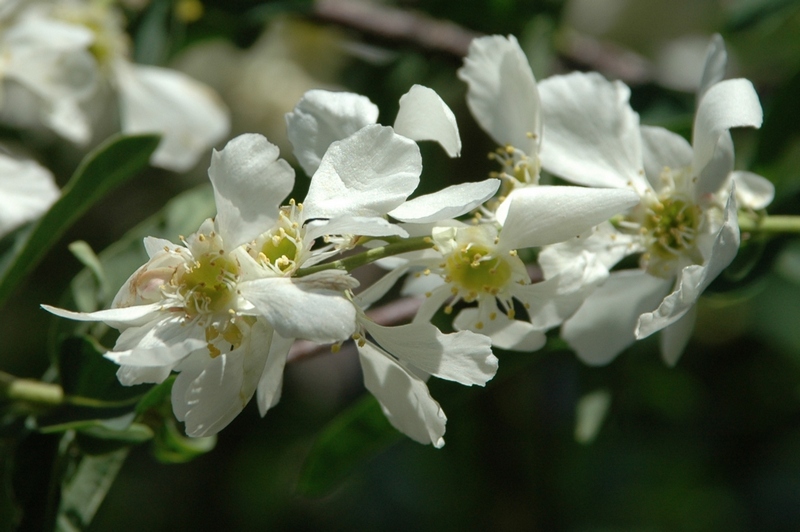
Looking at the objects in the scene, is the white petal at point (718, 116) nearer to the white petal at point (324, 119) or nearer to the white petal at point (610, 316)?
the white petal at point (610, 316)

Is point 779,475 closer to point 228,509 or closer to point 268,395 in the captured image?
point 228,509

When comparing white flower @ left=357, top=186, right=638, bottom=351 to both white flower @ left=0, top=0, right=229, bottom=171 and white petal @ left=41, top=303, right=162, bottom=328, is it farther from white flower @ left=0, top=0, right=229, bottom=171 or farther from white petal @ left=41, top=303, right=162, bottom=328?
white flower @ left=0, top=0, right=229, bottom=171

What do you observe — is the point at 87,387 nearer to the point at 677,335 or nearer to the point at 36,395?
the point at 36,395

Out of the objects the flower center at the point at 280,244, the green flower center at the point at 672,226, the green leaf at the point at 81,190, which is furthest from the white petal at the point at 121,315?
the green flower center at the point at 672,226

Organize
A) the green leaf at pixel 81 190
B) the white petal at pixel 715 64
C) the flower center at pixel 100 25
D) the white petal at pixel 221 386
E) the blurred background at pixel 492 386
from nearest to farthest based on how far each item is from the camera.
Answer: the white petal at pixel 221 386
the white petal at pixel 715 64
the green leaf at pixel 81 190
the flower center at pixel 100 25
the blurred background at pixel 492 386

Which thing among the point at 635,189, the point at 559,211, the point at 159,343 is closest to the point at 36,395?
the point at 159,343

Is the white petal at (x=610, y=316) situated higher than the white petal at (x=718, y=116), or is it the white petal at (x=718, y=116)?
the white petal at (x=718, y=116)
